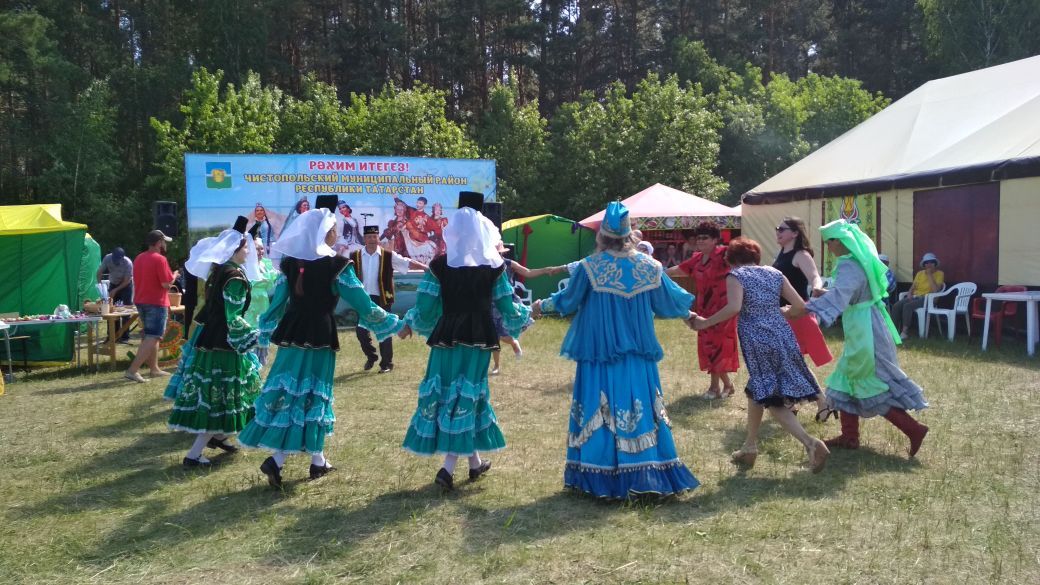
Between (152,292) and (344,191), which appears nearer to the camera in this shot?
(152,292)

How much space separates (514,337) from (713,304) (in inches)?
115

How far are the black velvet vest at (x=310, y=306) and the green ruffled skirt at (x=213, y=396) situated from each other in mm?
884

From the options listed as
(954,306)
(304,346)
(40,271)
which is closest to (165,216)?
(40,271)

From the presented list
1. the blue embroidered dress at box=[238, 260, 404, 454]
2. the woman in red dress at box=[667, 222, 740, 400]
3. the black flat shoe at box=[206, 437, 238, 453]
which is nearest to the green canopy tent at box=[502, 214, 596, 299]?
the woman in red dress at box=[667, 222, 740, 400]

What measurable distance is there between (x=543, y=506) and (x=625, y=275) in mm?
1448

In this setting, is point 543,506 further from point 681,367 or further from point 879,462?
point 681,367

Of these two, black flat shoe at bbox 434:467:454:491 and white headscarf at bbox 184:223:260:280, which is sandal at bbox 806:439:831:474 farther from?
white headscarf at bbox 184:223:260:280

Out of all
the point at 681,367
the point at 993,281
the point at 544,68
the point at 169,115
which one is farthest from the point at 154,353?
the point at 544,68

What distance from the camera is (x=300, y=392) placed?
→ 5398 millimetres

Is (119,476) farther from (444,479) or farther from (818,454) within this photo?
(818,454)

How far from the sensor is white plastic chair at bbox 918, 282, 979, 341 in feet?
40.4

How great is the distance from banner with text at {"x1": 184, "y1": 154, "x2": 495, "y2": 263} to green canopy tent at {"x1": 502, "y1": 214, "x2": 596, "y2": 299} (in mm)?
3357

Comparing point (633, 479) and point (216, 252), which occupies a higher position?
point (216, 252)

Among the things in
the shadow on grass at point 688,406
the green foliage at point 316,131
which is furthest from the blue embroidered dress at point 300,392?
the green foliage at point 316,131
